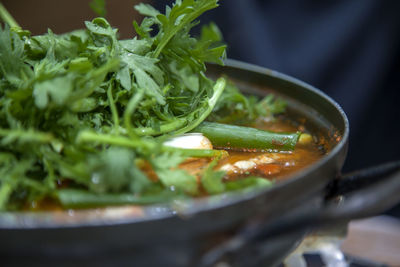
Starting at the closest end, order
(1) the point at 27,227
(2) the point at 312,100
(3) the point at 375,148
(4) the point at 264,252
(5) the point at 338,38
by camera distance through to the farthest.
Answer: (1) the point at 27,227 → (4) the point at 264,252 → (2) the point at 312,100 → (5) the point at 338,38 → (3) the point at 375,148

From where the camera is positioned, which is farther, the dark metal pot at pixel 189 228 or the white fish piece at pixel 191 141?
the white fish piece at pixel 191 141

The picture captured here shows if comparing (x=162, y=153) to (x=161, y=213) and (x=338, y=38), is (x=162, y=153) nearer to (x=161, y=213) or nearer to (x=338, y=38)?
(x=161, y=213)

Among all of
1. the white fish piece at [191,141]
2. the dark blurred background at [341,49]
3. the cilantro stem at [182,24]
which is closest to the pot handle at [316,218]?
the white fish piece at [191,141]

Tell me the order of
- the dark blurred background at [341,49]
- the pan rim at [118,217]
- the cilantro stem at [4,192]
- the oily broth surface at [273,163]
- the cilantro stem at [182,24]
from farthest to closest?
the dark blurred background at [341,49] → the cilantro stem at [182,24] → the oily broth surface at [273,163] → the cilantro stem at [4,192] → the pan rim at [118,217]

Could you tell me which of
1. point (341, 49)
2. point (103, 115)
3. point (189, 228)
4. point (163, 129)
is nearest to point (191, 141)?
point (163, 129)

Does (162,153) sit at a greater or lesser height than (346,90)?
greater

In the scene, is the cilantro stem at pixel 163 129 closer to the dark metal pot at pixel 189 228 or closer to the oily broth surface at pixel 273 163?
the oily broth surface at pixel 273 163

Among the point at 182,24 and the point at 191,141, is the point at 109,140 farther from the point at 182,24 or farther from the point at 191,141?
the point at 182,24

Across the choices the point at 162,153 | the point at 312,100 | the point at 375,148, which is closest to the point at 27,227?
the point at 162,153
